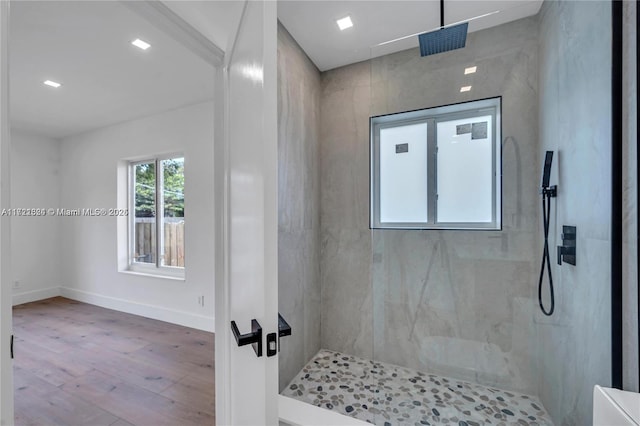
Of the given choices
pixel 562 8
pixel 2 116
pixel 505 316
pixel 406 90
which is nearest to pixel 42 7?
pixel 2 116

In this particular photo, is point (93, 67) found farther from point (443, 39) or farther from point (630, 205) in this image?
point (630, 205)

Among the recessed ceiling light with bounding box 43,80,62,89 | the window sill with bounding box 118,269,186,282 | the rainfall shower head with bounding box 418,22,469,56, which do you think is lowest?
the window sill with bounding box 118,269,186,282

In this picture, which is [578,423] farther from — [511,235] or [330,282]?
[330,282]

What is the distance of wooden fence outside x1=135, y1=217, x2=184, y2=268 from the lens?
337cm

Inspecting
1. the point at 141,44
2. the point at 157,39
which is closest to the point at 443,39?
the point at 157,39

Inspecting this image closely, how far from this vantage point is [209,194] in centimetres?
296

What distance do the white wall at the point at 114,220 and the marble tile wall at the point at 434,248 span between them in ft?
4.85

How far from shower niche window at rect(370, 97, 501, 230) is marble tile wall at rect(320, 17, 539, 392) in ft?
0.24

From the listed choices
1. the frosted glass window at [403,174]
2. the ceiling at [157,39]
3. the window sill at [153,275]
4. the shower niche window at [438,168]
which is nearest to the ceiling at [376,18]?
the ceiling at [157,39]

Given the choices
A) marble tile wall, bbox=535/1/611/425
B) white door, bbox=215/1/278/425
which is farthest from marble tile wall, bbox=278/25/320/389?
marble tile wall, bbox=535/1/611/425

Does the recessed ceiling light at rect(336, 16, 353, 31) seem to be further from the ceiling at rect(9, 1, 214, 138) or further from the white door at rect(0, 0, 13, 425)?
the white door at rect(0, 0, 13, 425)

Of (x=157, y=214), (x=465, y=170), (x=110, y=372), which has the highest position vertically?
(x=465, y=170)

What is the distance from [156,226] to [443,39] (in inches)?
147

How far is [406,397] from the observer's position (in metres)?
1.74
